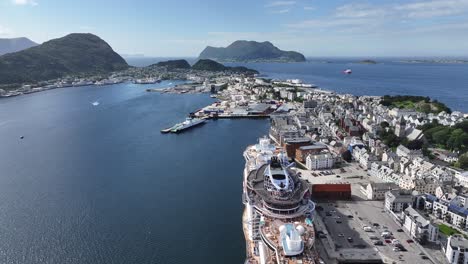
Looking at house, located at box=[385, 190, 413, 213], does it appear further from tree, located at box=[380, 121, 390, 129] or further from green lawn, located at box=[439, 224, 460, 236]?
tree, located at box=[380, 121, 390, 129]

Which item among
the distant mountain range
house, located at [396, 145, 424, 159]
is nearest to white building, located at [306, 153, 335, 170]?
house, located at [396, 145, 424, 159]

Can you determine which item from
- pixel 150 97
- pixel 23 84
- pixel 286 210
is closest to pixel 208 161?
pixel 286 210

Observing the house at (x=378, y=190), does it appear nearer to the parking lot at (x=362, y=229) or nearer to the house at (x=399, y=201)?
the parking lot at (x=362, y=229)

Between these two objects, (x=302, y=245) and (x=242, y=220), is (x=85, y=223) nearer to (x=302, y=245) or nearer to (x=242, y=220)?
(x=242, y=220)

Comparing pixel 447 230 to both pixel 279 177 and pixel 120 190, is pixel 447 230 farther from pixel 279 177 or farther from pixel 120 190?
pixel 120 190

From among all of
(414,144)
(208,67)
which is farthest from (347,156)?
(208,67)

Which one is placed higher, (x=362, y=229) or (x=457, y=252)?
(x=457, y=252)

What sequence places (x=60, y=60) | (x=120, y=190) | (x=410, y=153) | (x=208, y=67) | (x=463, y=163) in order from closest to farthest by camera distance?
(x=120, y=190)
(x=463, y=163)
(x=410, y=153)
(x=60, y=60)
(x=208, y=67)

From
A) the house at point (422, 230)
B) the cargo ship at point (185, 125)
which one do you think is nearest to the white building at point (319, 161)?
the house at point (422, 230)
